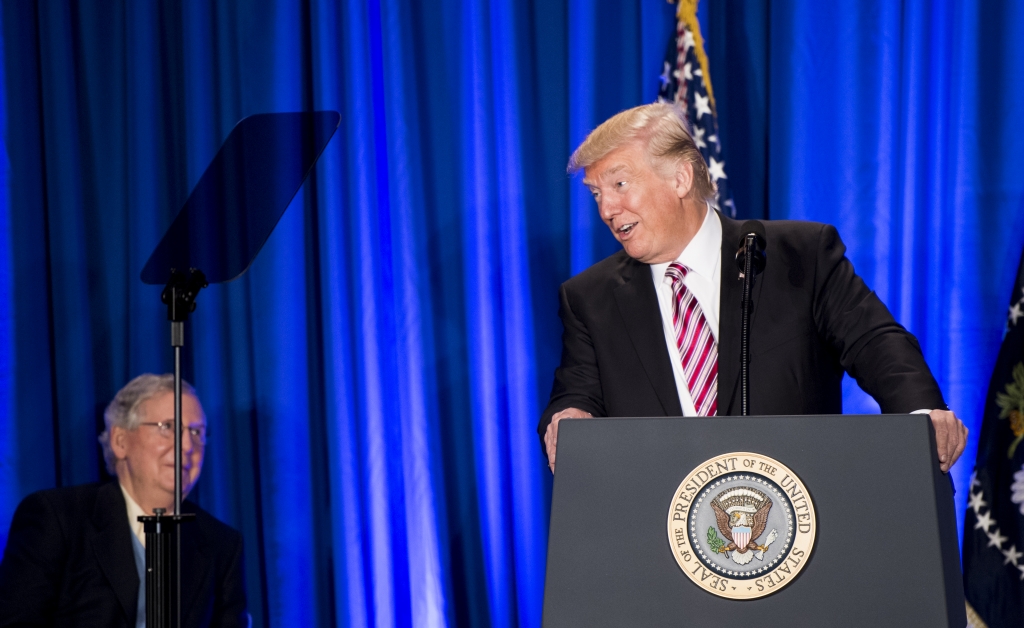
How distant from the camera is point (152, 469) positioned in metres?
3.16

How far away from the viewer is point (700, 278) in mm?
2477

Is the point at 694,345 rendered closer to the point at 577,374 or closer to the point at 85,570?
the point at 577,374

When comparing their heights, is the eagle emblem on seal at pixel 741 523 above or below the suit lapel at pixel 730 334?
below

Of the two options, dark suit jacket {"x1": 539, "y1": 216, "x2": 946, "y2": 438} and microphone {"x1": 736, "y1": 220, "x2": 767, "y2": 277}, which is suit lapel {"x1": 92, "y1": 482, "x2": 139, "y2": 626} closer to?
dark suit jacket {"x1": 539, "y1": 216, "x2": 946, "y2": 438}

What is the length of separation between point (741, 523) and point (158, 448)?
225cm

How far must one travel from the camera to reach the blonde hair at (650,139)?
8.29 feet

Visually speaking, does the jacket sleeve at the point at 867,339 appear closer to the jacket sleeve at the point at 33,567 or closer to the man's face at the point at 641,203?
the man's face at the point at 641,203

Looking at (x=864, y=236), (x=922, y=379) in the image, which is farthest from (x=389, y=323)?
(x=922, y=379)

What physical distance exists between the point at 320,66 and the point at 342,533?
1.67m

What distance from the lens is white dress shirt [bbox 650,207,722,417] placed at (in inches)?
93.4

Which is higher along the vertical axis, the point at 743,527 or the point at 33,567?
the point at 743,527

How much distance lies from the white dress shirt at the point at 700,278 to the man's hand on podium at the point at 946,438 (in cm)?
85

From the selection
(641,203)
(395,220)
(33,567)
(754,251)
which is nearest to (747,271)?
(754,251)

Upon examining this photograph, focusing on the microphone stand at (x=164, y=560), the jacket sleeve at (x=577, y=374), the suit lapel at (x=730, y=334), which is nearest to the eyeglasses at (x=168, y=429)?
the microphone stand at (x=164, y=560)
